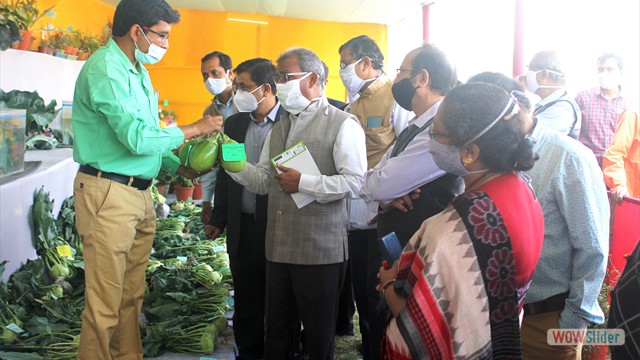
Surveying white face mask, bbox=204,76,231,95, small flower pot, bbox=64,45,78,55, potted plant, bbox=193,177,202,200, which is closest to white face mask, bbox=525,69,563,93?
white face mask, bbox=204,76,231,95

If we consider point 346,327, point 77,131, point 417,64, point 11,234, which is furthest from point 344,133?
point 11,234

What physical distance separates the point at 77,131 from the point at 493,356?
179cm

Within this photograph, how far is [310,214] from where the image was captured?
236 centimetres

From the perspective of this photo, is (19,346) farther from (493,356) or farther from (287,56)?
(493,356)

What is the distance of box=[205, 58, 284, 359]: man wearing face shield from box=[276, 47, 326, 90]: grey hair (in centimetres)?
44

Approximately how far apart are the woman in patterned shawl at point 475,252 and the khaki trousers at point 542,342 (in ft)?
1.39

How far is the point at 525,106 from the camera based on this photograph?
5.72 ft

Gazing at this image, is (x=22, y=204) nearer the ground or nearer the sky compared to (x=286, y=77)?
nearer the ground

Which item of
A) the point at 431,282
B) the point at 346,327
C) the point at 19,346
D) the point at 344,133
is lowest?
the point at 346,327

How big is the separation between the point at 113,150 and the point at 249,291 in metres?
1.22

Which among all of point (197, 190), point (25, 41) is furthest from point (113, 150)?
point (197, 190)

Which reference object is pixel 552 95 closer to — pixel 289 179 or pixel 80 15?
pixel 289 179

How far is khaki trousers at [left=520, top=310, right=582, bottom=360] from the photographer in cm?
180

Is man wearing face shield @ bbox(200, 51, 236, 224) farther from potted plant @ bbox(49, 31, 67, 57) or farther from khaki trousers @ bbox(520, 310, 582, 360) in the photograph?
potted plant @ bbox(49, 31, 67, 57)
